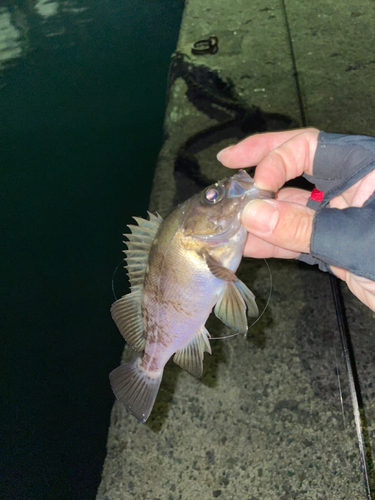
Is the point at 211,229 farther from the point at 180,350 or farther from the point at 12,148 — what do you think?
the point at 12,148

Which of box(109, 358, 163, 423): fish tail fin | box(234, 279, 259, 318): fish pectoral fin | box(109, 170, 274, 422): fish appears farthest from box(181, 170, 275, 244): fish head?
box(109, 358, 163, 423): fish tail fin

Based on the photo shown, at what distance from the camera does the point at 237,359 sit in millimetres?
2590

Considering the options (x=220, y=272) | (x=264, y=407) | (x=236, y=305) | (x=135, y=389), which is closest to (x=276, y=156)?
(x=220, y=272)

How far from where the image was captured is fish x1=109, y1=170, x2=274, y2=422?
192 cm

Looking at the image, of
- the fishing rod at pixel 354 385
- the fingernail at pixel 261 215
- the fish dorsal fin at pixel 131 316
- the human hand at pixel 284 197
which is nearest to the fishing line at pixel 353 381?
the fishing rod at pixel 354 385

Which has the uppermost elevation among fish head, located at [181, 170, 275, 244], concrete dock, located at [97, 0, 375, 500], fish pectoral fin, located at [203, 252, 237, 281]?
fish head, located at [181, 170, 275, 244]

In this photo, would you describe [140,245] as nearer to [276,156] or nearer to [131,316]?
[131,316]

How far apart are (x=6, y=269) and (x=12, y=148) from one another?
236 centimetres

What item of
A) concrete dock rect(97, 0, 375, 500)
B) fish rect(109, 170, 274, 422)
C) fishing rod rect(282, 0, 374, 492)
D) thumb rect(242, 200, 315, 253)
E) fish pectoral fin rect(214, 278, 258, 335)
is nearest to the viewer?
thumb rect(242, 200, 315, 253)

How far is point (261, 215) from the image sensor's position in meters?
1.70

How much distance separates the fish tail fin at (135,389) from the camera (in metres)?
1.98

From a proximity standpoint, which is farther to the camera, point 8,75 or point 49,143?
point 8,75

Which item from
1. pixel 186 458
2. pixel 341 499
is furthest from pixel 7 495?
pixel 341 499

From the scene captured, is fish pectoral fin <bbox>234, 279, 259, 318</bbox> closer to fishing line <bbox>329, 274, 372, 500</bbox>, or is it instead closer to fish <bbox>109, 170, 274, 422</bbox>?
fish <bbox>109, 170, 274, 422</bbox>
